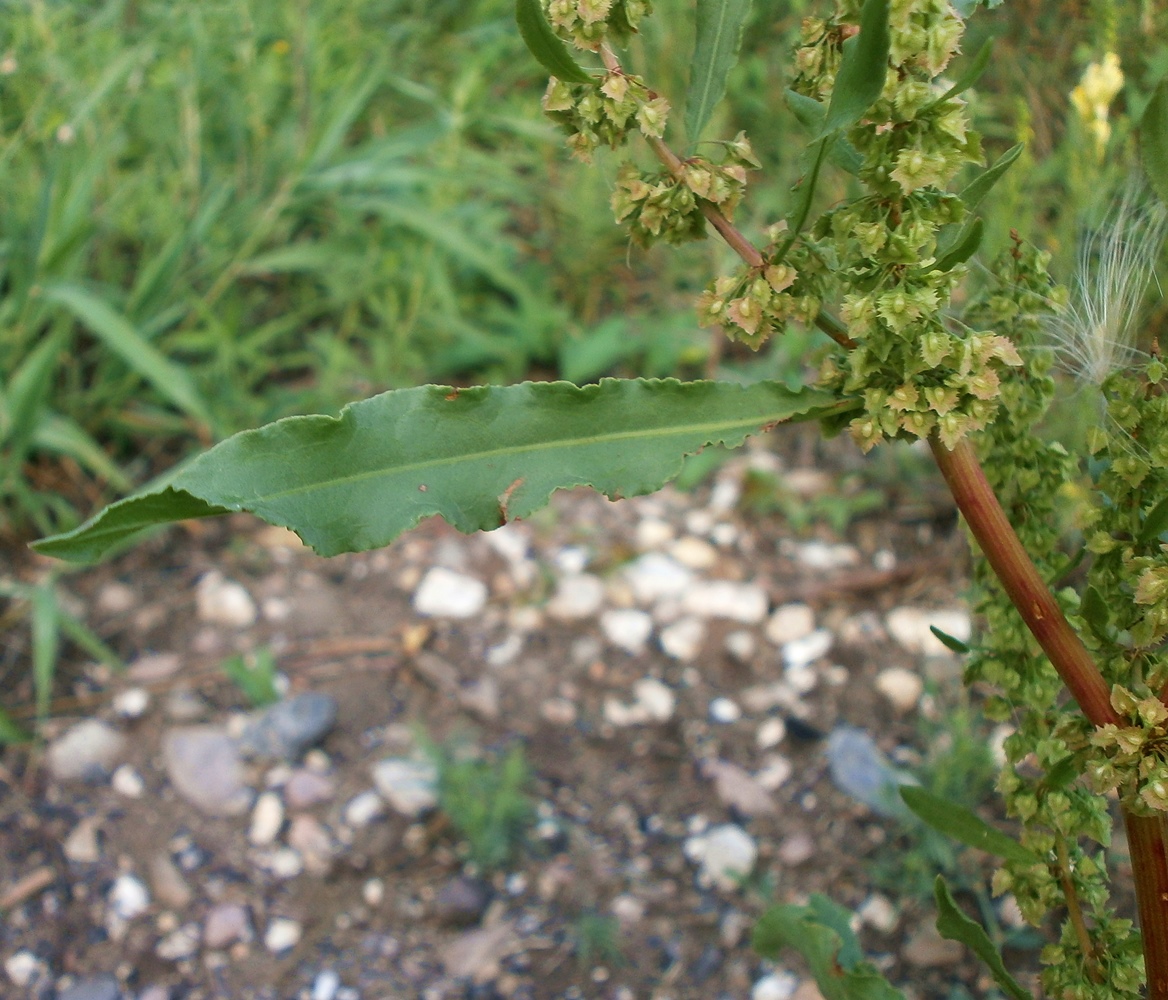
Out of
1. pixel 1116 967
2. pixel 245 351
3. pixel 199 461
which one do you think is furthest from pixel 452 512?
pixel 245 351

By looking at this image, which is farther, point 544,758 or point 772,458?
point 772,458

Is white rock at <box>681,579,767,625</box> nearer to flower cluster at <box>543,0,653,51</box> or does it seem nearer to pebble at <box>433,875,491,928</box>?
pebble at <box>433,875,491,928</box>

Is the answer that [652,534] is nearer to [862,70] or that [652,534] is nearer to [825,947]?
[825,947]

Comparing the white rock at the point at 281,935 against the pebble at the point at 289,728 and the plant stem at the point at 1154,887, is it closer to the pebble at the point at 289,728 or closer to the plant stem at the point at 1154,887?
the pebble at the point at 289,728

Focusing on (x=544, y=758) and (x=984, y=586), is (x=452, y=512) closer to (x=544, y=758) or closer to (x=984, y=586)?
(x=984, y=586)

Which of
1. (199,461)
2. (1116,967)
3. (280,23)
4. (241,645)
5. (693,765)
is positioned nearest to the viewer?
(199,461)

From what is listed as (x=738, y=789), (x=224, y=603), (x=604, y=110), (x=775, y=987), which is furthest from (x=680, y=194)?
(x=224, y=603)

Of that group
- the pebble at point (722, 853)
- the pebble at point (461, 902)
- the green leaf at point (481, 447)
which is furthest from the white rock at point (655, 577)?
the green leaf at point (481, 447)
